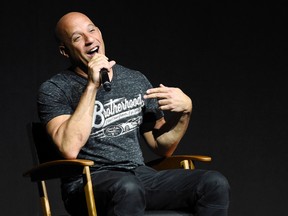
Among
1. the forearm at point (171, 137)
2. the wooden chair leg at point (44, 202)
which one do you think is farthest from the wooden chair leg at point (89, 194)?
the forearm at point (171, 137)

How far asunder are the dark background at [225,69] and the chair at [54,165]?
103 centimetres

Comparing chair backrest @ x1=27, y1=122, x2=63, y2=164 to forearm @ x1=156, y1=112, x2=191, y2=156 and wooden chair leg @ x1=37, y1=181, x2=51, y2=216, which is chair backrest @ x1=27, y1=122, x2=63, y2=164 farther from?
forearm @ x1=156, y1=112, x2=191, y2=156

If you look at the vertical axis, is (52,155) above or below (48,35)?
below

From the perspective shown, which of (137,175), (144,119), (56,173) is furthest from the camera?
(144,119)

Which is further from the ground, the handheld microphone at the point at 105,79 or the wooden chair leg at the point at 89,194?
the handheld microphone at the point at 105,79

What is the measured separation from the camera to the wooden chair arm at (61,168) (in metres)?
2.38

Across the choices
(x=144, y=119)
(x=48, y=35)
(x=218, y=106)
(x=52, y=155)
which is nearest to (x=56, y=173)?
(x=52, y=155)

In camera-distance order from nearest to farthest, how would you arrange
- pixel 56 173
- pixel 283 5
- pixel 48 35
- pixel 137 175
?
pixel 56 173 < pixel 137 175 < pixel 48 35 < pixel 283 5

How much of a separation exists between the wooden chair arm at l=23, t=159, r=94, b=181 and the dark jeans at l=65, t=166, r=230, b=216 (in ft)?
0.35

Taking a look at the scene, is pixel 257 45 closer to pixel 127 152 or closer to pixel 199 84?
pixel 199 84

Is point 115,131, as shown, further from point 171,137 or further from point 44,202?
point 44,202

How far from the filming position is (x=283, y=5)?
3.99m

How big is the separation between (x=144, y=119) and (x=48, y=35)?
3.64ft

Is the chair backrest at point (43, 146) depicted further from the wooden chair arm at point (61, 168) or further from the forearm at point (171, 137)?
the forearm at point (171, 137)
